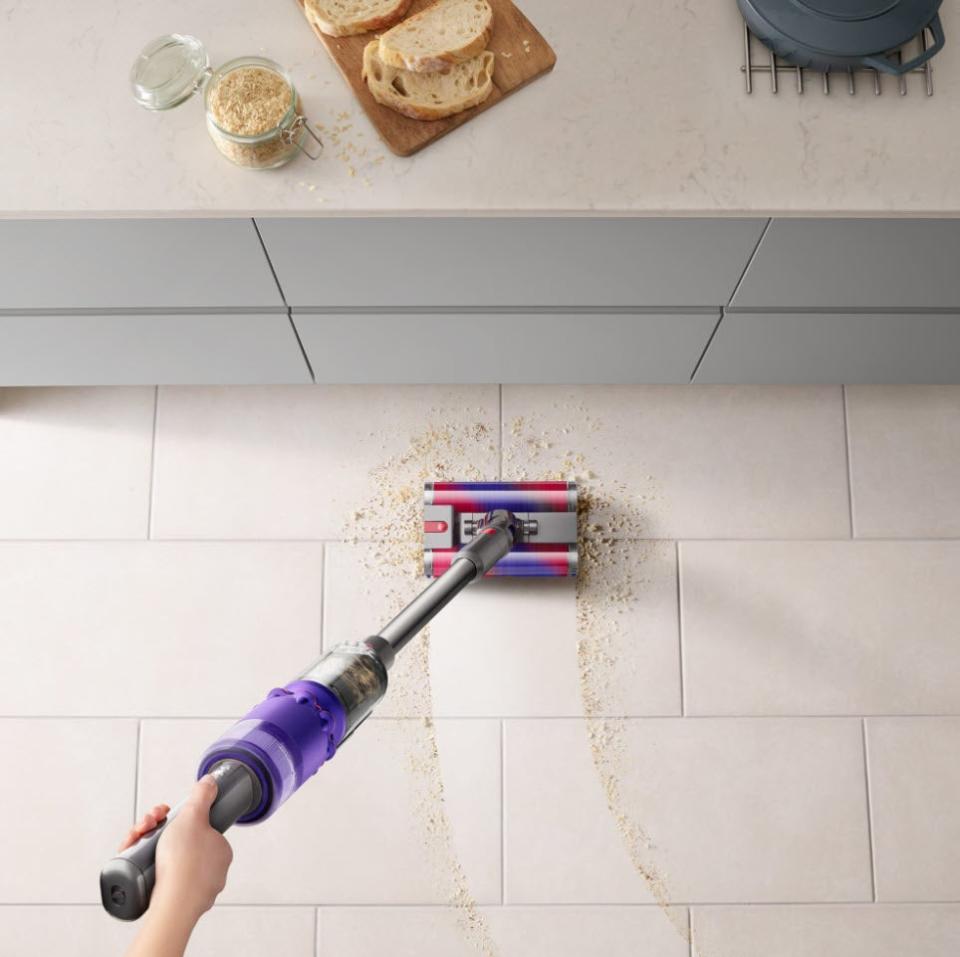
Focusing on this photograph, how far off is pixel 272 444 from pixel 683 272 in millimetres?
843

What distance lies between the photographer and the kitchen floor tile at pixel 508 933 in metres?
1.39

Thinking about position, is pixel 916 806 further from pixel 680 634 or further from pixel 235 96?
pixel 235 96

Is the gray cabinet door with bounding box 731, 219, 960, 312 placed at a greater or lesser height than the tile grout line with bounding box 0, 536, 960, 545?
greater

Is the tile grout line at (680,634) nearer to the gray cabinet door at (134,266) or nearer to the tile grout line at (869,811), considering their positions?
the tile grout line at (869,811)

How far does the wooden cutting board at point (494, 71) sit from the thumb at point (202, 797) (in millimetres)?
758

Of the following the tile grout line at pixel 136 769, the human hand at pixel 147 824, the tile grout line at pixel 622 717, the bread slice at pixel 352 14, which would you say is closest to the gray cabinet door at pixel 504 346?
the bread slice at pixel 352 14

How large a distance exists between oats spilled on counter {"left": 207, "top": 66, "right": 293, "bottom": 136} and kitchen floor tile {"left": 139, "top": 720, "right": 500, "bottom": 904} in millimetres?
962

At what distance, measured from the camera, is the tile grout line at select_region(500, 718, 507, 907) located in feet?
4.63

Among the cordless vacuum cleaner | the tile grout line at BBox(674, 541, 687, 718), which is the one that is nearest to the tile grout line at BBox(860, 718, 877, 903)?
the tile grout line at BBox(674, 541, 687, 718)

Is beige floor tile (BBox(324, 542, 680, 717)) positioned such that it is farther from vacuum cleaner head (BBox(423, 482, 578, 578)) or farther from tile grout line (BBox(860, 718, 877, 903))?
tile grout line (BBox(860, 718, 877, 903))

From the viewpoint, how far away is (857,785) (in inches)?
57.0

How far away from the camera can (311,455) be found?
61.9 inches

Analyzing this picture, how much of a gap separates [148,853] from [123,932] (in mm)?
1157

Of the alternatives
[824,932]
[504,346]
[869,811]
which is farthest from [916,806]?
[504,346]
